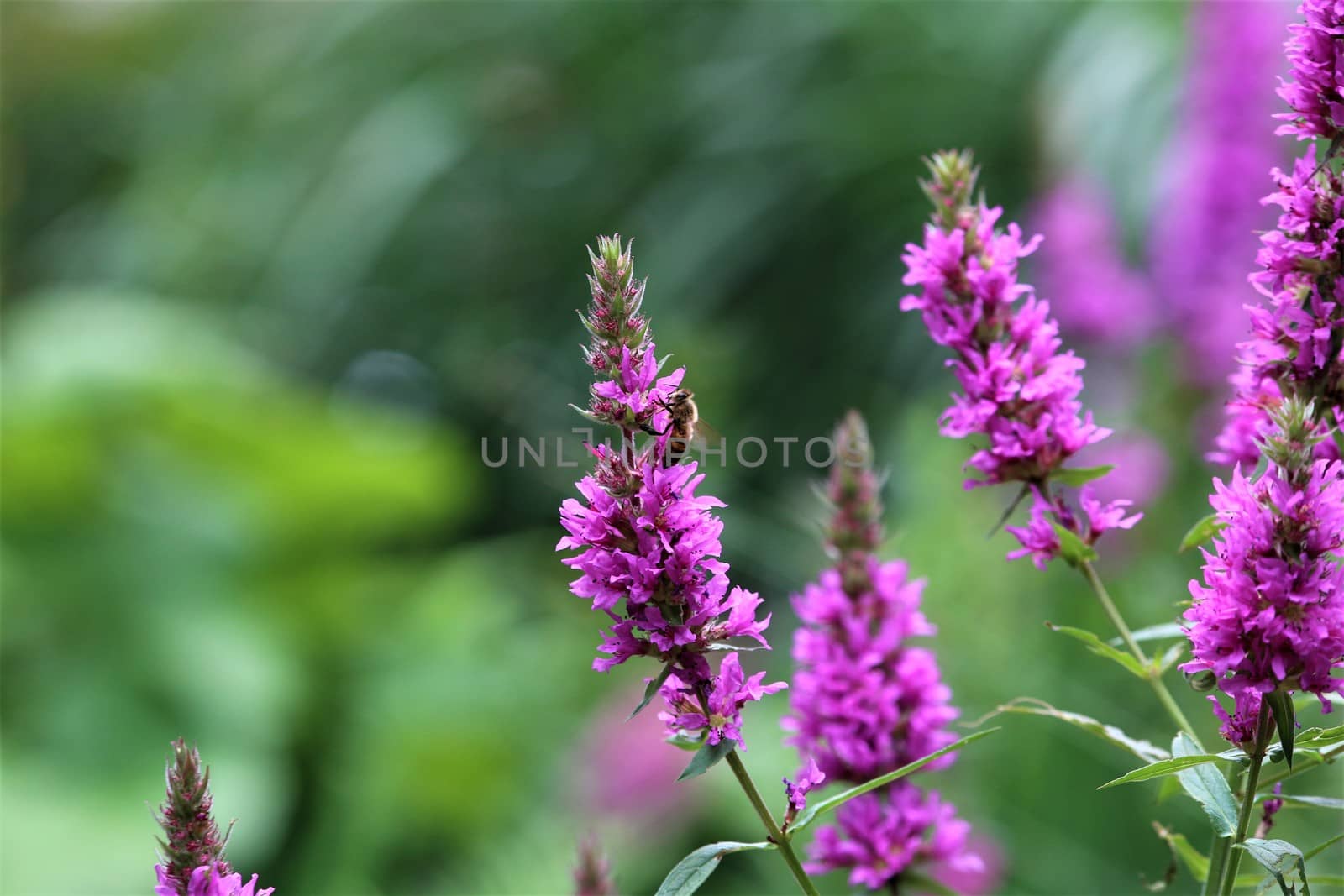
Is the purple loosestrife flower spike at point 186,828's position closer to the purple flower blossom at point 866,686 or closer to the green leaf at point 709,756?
the green leaf at point 709,756

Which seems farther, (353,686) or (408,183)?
(408,183)

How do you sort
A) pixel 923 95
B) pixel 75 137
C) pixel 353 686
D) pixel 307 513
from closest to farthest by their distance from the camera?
pixel 353 686 → pixel 307 513 → pixel 923 95 → pixel 75 137

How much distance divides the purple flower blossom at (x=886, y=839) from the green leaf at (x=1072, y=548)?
28 cm

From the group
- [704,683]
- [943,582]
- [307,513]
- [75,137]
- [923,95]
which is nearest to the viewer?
[704,683]

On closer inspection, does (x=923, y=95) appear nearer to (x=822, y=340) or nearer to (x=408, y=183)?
(x=822, y=340)

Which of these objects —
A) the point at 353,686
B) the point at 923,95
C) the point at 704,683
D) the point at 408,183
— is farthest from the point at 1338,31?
the point at 408,183

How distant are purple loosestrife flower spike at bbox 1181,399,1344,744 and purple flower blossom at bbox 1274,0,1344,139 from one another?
283 mm

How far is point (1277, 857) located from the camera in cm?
88

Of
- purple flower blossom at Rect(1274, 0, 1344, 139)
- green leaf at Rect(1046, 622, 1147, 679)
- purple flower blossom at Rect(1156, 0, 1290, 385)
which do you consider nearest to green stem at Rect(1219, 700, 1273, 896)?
green leaf at Rect(1046, 622, 1147, 679)

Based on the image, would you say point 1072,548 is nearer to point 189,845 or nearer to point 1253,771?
point 1253,771

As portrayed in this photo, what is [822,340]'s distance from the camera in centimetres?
641

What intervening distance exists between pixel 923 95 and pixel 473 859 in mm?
4082

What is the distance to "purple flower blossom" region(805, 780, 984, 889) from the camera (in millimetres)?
1217

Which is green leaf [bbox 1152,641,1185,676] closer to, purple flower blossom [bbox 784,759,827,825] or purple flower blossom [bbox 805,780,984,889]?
purple flower blossom [bbox 805,780,984,889]
